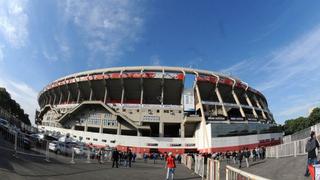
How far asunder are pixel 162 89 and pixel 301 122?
192ft

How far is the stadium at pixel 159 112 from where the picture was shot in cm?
6588

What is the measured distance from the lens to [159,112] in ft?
236

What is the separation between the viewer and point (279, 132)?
2948 inches

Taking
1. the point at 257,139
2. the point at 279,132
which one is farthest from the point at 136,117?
the point at 279,132

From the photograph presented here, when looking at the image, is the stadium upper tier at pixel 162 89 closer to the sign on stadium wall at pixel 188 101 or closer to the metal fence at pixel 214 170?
the sign on stadium wall at pixel 188 101

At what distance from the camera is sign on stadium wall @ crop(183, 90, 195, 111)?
242ft

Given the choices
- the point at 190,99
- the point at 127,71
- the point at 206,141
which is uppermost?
the point at 127,71

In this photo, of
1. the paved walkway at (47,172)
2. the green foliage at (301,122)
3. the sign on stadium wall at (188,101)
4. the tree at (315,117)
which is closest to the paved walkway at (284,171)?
the paved walkway at (47,172)

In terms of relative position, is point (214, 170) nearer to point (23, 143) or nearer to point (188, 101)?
point (23, 143)

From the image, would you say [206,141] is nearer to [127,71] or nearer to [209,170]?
[127,71]

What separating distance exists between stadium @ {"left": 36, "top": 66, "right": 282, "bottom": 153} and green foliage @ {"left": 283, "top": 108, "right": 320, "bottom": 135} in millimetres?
24309

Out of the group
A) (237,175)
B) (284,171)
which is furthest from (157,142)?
(237,175)

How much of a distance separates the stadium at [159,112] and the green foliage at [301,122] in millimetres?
24309

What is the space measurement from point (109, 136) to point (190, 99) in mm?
19371
